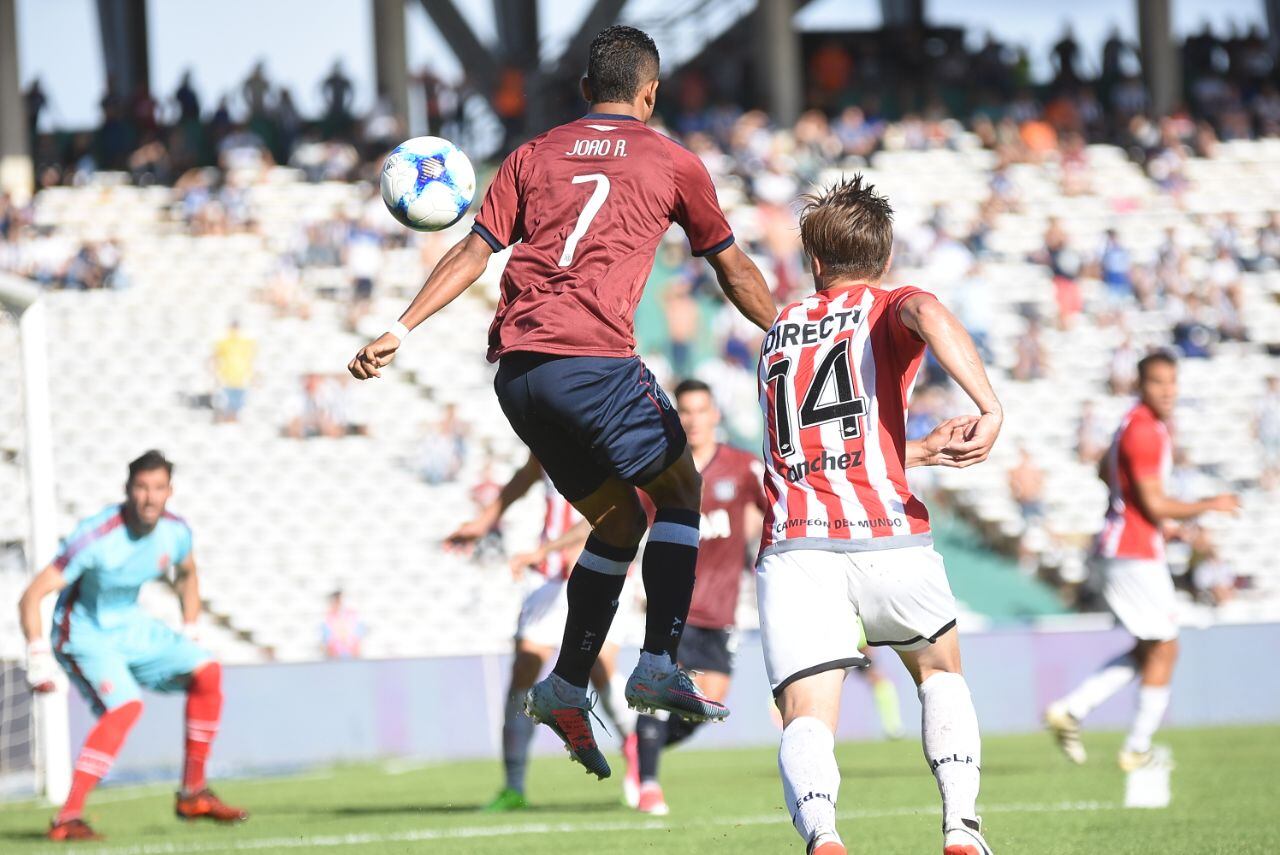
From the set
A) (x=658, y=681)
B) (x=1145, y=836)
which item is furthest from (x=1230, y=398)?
(x=658, y=681)

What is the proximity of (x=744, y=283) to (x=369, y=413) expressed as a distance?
1641 cm

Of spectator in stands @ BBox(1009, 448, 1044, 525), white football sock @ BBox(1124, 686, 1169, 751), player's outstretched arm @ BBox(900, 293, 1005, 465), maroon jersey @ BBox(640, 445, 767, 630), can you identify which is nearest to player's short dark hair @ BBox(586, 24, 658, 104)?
player's outstretched arm @ BBox(900, 293, 1005, 465)

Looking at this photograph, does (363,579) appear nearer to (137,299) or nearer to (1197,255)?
(137,299)

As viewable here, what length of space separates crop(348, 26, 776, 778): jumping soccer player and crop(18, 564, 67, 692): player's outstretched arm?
4.42 metres

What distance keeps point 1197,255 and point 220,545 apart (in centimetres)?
1486

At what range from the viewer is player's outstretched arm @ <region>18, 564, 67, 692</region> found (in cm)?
998

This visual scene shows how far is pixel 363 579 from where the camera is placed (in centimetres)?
2025

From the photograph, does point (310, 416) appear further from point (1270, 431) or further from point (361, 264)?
point (1270, 431)

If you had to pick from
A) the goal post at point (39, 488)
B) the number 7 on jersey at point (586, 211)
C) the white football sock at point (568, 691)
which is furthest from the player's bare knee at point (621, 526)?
the goal post at point (39, 488)

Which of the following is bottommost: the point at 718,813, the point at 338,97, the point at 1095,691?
the point at 718,813

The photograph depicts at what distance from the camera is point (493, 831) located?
9414 millimetres

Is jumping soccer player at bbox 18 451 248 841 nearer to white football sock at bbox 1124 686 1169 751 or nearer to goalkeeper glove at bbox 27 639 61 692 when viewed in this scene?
goalkeeper glove at bbox 27 639 61 692

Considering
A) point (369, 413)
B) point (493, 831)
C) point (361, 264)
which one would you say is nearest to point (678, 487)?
point (493, 831)

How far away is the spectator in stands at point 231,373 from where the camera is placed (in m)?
22.2
